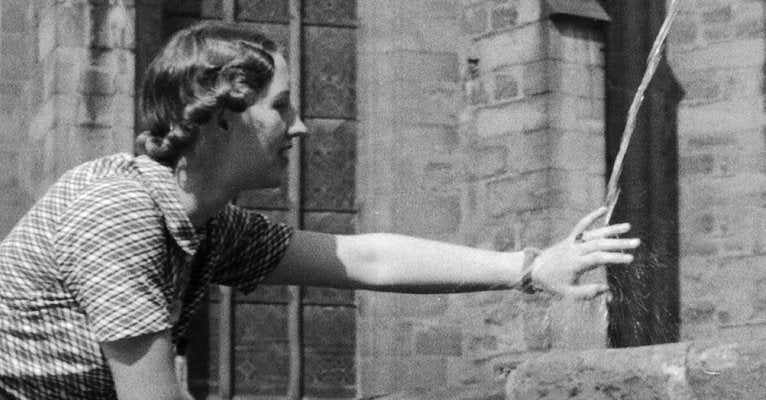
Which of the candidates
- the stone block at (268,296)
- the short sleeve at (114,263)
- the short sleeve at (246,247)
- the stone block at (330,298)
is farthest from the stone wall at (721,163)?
the short sleeve at (114,263)

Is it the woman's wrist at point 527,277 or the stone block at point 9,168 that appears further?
the stone block at point 9,168

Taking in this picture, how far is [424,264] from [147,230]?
2.48 feet

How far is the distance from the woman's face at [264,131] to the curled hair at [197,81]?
0.02 metres

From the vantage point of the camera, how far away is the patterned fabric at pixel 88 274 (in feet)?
9.23

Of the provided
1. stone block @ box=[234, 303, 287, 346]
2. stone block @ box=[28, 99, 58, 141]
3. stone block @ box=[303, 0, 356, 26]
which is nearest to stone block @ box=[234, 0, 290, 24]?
stone block @ box=[303, 0, 356, 26]

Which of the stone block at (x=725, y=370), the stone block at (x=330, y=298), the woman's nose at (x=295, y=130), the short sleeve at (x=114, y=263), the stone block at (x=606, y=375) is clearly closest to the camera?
the short sleeve at (x=114, y=263)

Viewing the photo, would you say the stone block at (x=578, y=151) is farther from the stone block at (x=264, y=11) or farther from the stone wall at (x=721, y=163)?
the stone block at (x=264, y=11)

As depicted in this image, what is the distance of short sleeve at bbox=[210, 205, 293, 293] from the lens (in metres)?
3.27

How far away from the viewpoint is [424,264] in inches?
137

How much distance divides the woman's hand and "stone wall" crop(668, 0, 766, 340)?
364 inches

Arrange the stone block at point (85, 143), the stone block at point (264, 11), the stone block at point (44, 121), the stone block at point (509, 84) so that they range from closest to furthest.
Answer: the stone block at point (85, 143), the stone block at point (44, 121), the stone block at point (509, 84), the stone block at point (264, 11)

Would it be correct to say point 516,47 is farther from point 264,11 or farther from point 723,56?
point 723,56

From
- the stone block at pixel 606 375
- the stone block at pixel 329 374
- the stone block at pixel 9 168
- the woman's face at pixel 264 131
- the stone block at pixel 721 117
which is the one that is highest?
the stone block at pixel 721 117

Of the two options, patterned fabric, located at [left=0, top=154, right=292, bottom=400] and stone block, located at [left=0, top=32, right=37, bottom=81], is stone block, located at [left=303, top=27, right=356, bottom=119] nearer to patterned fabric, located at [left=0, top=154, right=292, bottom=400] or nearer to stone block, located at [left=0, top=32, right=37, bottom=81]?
stone block, located at [left=0, top=32, right=37, bottom=81]
